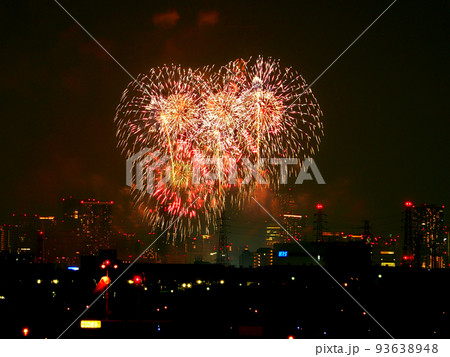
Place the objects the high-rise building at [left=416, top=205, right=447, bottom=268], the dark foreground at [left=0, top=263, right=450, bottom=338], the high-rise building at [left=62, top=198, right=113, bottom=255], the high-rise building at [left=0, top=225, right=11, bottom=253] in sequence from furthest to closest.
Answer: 1. the high-rise building at [left=0, top=225, right=11, bottom=253]
2. the high-rise building at [left=62, top=198, right=113, bottom=255]
3. the high-rise building at [left=416, top=205, right=447, bottom=268]
4. the dark foreground at [left=0, top=263, right=450, bottom=338]

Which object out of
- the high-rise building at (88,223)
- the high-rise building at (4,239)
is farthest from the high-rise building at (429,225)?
the high-rise building at (4,239)

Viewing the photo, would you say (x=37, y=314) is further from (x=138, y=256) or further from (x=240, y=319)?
(x=138, y=256)

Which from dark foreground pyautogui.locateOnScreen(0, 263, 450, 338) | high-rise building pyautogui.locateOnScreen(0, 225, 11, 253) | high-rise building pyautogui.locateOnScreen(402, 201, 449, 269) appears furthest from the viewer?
high-rise building pyautogui.locateOnScreen(0, 225, 11, 253)

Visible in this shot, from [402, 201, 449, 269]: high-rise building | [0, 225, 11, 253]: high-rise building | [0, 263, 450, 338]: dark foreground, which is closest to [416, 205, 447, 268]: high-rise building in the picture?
[402, 201, 449, 269]: high-rise building

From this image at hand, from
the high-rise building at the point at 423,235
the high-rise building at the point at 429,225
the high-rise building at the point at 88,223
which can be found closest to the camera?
the high-rise building at the point at 423,235

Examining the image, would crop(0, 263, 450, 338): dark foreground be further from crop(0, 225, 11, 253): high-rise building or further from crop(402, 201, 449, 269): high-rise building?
crop(0, 225, 11, 253): high-rise building

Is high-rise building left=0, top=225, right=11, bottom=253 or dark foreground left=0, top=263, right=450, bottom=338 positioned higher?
high-rise building left=0, top=225, right=11, bottom=253

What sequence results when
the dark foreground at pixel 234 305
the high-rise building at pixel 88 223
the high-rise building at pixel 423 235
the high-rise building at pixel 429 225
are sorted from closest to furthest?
the dark foreground at pixel 234 305, the high-rise building at pixel 423 235, the high-rise building at pixel 429 225, the high-rise building at pixel 88 223

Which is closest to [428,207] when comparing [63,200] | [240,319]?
[240,319]

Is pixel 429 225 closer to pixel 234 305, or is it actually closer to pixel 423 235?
pixel 423 235

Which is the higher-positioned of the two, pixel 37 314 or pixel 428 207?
pixel 428 207

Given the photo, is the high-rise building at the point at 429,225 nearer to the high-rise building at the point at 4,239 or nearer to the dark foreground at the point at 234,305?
the dark foreground at the point at 234,305
